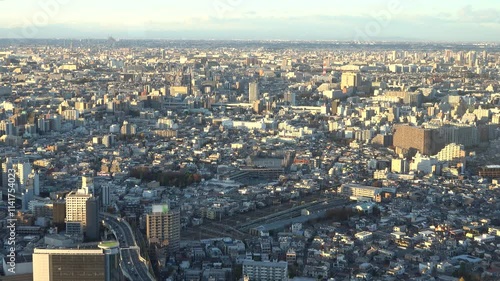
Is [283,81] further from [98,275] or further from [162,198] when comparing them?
Result: [98,275]

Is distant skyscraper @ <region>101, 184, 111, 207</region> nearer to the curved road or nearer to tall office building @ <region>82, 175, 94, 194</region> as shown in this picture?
tall office building @ <region>82, 175, 94, 194</region>

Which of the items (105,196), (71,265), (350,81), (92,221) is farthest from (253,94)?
(71,265)

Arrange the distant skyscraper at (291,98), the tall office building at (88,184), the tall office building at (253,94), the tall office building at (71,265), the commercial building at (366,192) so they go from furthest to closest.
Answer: the tall office building at (253,94) < the distant skyscraper at (291,98) < the commercial building at (366,192) < the tall office building at (88,184) < the tall office building at (71,265)

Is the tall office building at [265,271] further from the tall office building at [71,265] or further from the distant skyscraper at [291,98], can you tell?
→ the distant skyscraper at [291,98]

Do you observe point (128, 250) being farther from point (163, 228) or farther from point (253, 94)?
point (253, 94)

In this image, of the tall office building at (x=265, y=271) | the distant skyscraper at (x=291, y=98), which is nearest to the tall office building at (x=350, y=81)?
the distant skyscraper at (x=291, y=98)

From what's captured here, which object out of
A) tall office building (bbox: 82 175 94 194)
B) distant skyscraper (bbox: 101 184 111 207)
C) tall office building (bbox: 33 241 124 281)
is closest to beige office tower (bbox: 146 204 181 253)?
tall office building (bbox: 82 175 94 194)

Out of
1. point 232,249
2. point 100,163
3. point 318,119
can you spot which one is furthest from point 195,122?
point 232,249
